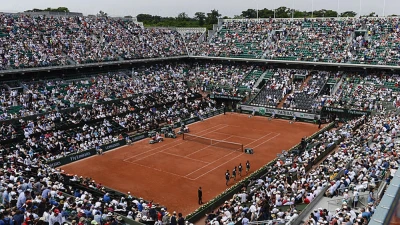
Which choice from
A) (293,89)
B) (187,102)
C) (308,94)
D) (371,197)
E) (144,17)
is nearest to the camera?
(371,197)

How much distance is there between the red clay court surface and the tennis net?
0.81m

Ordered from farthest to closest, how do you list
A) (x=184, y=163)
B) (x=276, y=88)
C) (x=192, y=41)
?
(x=192, y=41) < (x=276, y=88) < (x=184, y=163)

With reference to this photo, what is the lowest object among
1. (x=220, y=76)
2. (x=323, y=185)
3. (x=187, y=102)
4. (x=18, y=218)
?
(x=187, y=102)

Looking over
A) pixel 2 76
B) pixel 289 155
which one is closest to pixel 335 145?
pixel 289 155

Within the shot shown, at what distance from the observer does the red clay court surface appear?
2798cm

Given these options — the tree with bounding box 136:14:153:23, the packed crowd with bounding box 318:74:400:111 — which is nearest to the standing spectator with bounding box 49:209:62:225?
the packed crowd with bounding box 318:74:400:111

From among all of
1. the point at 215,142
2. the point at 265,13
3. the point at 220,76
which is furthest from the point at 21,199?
the point at 265,13

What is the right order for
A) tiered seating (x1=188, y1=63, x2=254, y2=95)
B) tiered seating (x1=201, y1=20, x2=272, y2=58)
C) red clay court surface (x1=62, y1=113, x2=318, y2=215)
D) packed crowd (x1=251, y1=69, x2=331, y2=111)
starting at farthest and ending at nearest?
tiered seating (x1=201, y1=20, x2=272, y2=58) → tiered seating (x1=188, y1=63, x2=254, y2=95) → packed crowd (x1=251, y1=69, x2=331, y2=111) → red clay court surface (x1=62, y1=113, x2=318, y2=215)

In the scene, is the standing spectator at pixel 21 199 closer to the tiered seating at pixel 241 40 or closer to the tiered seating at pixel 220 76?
the tiered seating at pixel 220 76

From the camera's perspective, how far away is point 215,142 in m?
39.8

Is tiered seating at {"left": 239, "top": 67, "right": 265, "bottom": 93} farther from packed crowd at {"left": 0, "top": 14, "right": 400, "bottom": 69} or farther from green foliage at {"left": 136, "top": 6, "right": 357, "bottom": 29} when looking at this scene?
green foliage at {"left": 136, "top": 6, "right": 357, "bottom": 29}

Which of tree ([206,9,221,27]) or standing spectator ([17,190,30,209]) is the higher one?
tree ([206,9,221,27])

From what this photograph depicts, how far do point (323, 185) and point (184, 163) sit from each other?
15.3 metres

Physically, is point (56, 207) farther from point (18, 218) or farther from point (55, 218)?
point (18, 218)
